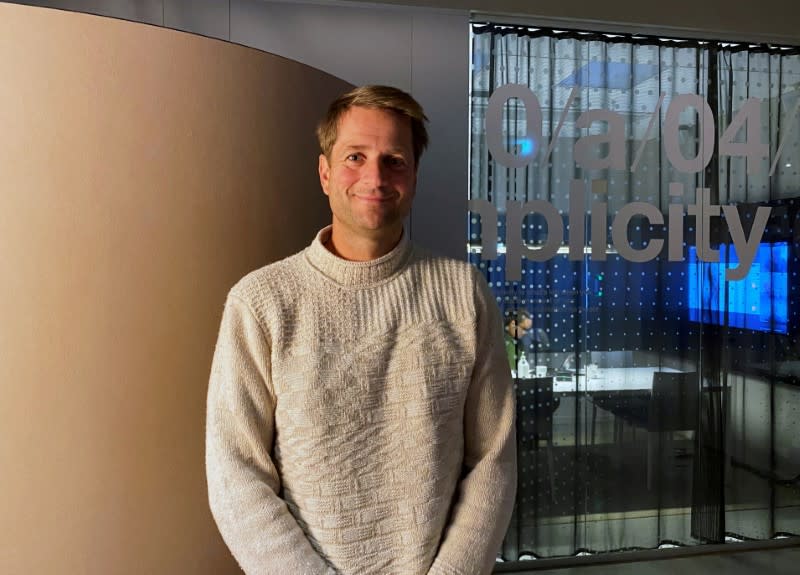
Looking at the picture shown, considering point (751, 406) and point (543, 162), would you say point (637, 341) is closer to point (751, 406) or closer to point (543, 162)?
point (751, 406)

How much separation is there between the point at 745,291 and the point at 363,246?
3015 mm

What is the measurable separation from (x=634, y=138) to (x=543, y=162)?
1.60ft

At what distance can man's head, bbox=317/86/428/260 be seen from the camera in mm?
1183

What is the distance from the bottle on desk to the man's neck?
7.41ft

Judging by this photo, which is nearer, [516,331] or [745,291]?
[516,331]

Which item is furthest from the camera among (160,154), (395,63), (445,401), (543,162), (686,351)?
(686,351)

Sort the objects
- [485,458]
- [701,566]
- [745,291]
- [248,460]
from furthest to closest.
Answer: [745,291]
[701,566]
[485,458]
[248,460]

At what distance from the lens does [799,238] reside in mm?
3705

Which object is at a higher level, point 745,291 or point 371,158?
point 371,158

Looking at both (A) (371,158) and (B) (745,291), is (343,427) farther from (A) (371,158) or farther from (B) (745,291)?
(B) (745,291)

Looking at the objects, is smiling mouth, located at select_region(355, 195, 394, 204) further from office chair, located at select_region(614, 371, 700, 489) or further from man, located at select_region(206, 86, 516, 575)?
office chair, located at select_region(614, 371, 700, 489)

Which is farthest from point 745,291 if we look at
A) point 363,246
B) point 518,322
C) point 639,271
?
point 363,246

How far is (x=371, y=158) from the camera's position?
1.18 meters

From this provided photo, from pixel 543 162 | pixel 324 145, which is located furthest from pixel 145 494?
pixel 543 162
